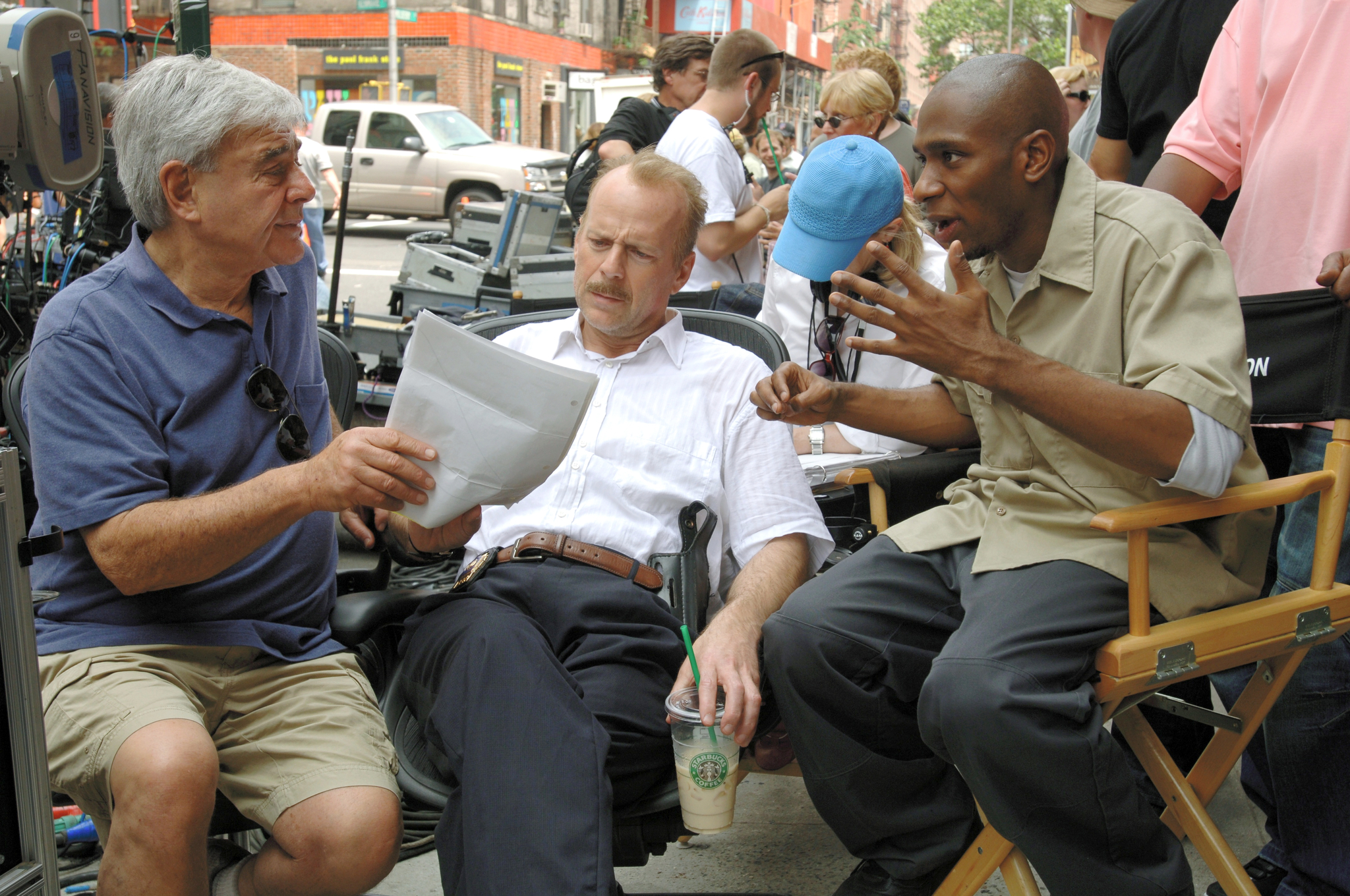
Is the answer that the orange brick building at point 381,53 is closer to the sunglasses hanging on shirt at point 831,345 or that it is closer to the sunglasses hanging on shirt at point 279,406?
the sunglasses hanging on shirt at point 831,345

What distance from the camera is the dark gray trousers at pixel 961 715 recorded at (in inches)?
62.9

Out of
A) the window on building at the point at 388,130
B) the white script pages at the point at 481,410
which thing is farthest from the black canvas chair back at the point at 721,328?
the window on building at the point at 388,130

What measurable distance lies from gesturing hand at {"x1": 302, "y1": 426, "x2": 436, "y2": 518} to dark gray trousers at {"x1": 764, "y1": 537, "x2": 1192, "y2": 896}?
2.22 feet

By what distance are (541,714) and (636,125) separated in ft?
11.9

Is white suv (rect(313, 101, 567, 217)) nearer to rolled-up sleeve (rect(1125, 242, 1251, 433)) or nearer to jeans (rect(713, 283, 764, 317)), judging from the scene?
jeans (rect(713, 283, 764, 317))

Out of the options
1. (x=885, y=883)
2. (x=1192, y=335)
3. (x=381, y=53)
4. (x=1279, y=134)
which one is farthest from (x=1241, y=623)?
(x=381, y=53)

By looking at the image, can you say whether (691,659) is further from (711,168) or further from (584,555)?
(711,168)

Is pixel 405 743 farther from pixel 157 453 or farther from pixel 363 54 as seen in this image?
pixel 363 54

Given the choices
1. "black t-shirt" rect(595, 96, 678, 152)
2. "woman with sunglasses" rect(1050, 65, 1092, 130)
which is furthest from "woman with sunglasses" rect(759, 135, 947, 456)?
"woman with sunglasses" rect(1050, 65, 1092, 130)

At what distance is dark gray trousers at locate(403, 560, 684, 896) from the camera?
1562 millimetres

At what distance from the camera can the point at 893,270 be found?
1612 millimetres

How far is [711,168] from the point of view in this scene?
3.93 m

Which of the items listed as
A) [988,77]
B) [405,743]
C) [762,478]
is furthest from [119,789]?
[988,77]

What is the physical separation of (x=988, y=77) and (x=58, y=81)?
7.56 feet
